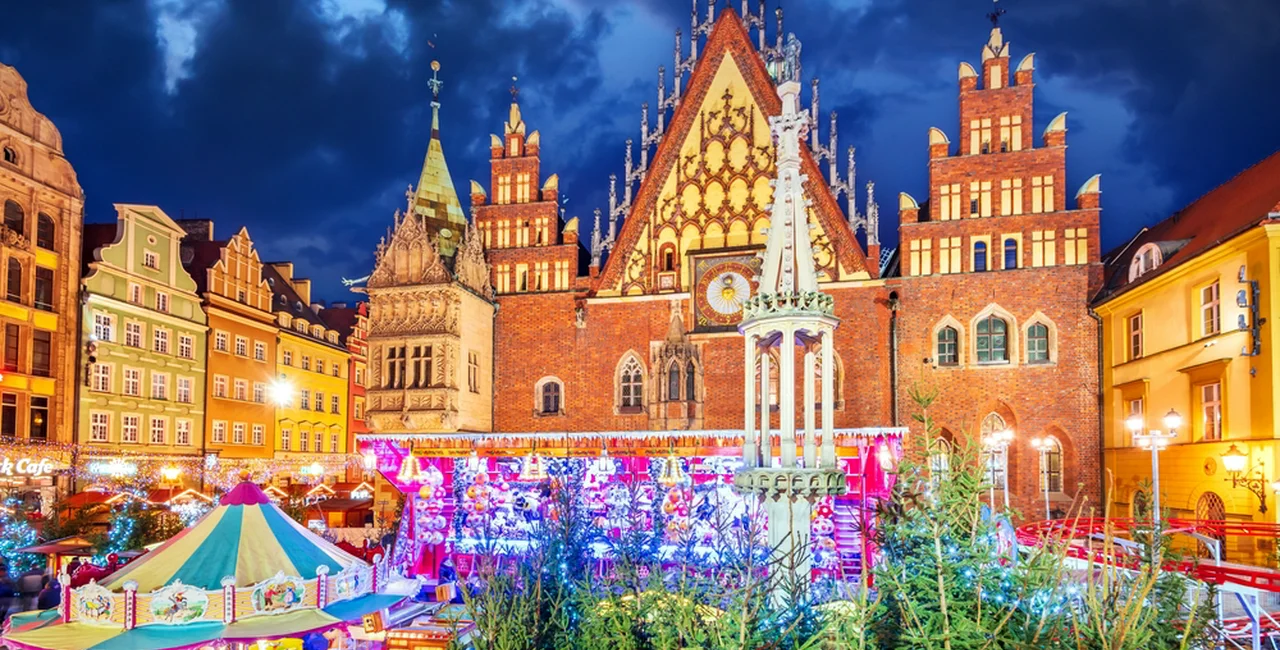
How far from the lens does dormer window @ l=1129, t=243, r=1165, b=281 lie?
978 inches

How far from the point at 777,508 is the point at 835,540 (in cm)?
886

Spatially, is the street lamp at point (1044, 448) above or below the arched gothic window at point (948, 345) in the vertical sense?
below

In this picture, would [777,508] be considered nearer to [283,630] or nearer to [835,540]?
[283,630]

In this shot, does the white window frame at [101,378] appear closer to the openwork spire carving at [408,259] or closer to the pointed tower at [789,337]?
the openwork spire carving at [408,259]

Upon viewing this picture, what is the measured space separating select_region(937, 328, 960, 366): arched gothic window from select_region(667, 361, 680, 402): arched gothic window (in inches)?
315

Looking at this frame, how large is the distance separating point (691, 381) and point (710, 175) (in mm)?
6804

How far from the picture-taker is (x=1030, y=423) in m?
27.0

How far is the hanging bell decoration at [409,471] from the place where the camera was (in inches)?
997

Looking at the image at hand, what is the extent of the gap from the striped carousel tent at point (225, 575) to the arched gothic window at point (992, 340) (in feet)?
63.7

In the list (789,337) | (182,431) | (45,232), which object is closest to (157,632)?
(789,337)

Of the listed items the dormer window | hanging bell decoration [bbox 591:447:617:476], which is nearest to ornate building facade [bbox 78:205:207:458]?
hanging bell decoration [bbox 591:447:617:476]

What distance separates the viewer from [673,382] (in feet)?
96.3

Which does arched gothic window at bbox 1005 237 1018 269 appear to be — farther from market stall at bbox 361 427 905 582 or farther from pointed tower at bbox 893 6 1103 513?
market stall at bbox 361 427 905 582

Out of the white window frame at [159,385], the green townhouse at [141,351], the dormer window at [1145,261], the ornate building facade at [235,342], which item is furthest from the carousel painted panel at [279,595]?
the ornate building facade at [235,342]
